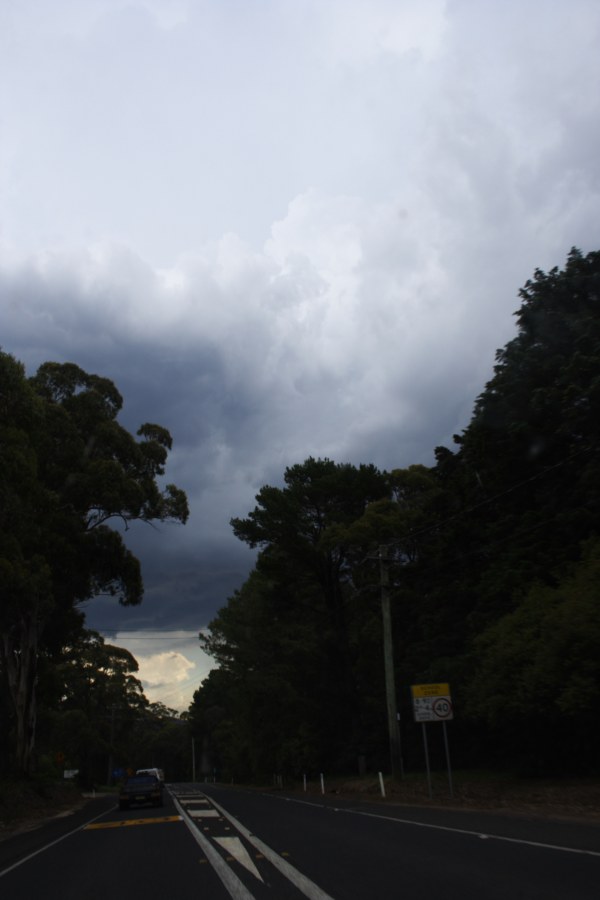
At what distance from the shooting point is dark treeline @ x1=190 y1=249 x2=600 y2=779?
78.4 feet

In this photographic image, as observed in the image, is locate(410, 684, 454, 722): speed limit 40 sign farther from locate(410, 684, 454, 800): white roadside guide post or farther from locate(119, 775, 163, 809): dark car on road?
locate(119, 775, 163, 809): dark car on road

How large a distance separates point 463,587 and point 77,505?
57.0 feet

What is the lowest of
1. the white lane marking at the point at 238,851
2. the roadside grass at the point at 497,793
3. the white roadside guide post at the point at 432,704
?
the roadside grass at the point at 497,793

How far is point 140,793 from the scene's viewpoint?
2811 cm

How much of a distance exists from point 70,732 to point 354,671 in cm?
3672

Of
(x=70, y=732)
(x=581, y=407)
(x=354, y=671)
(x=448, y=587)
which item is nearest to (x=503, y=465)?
(x=581, y=407)

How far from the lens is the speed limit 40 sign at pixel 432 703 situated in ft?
80.1

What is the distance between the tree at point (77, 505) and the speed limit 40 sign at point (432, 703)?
43.7 ft

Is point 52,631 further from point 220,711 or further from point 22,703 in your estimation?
point 220,711

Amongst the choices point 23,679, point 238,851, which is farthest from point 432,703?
point 23,679

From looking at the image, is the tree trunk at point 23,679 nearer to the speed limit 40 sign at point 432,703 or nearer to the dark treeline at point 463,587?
the dark treeline at point 463,587

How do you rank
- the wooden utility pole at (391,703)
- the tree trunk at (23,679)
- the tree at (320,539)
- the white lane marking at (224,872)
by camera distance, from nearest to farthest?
1. the white lane marking at (224,872)
2. the wooden utility pole at (391,703)
3. the tree trunk at (23,679)
4. the tree at (320,539)

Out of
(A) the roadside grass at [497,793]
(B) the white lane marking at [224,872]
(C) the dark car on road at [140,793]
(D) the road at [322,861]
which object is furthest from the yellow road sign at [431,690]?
(B) the white lane marking at [224,872]

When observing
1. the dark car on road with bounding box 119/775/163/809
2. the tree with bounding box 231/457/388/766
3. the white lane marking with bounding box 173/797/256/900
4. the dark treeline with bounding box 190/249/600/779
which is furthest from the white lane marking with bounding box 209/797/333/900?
the tree with bounding box 231/457/388/766
